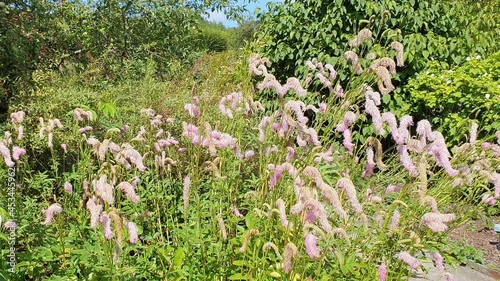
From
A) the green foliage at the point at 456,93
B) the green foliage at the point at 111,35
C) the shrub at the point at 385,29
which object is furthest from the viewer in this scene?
the shrub at the point at 385,29

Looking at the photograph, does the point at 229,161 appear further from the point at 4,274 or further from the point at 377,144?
the point at 4,274

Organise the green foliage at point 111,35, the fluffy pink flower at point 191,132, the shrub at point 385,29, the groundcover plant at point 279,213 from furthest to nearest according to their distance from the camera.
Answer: the shrub at point 385,29 < the green foliage at point 111,35 < the fluffy pink flower at point 191,132 < the groundcover plant at point 279,213

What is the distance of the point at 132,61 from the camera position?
5.47m

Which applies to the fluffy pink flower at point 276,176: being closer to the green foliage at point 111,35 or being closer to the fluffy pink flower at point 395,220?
the fluffy pink flower at point 395,220

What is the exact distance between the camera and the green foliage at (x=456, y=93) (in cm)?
457

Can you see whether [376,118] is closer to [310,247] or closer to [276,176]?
[276,176]

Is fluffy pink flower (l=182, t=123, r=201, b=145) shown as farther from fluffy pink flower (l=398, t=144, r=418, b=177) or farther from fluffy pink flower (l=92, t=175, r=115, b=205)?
fluffy pink flower (l=398, t=144, r=418, b=177)

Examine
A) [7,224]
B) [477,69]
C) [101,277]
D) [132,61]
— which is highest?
[132,61]

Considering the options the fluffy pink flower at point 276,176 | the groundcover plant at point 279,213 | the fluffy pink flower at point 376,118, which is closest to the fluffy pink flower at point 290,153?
the groundcover plant at point 279,213

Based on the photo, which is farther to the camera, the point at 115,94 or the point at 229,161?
the point at 115,94

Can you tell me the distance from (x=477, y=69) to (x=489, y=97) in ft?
1.72

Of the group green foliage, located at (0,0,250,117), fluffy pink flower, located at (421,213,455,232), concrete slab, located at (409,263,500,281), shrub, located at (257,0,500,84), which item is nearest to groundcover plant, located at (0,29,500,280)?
fluffy pink flower, located at (421,213,455,232)

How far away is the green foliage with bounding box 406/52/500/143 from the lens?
4.57m

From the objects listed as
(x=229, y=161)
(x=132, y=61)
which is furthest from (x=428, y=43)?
(x=229, y=161)
